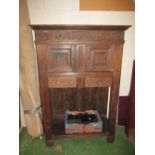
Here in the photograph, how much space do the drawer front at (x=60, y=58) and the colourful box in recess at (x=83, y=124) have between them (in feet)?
2.63

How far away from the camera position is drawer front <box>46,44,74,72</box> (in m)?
1.61

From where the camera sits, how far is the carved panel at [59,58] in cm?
161

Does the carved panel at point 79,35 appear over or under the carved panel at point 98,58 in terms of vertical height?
over

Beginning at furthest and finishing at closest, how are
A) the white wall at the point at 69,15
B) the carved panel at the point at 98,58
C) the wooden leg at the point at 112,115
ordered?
the white wall at the point at 69,15 → the wooden leg at the point at 112,115 → the carved panel at the point at 98,58

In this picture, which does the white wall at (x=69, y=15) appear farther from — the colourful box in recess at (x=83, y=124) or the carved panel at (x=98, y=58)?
the colourful box in recess at (x=83, y=124)

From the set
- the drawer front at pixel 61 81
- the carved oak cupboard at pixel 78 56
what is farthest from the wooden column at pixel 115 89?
the drawer front at pixel 61 81

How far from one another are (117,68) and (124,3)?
1.02 m

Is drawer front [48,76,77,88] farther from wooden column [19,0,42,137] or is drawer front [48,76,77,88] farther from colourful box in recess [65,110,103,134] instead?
colourful box in recess [65,110,103,134]

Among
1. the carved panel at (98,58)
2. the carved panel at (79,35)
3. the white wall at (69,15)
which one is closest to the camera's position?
the carved panel at (79,35)

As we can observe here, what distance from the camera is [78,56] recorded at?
165 cm

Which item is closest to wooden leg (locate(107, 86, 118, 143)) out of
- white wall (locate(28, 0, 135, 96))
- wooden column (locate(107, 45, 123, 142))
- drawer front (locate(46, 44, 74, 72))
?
wooden column (locate(107, 45, 123, 142))

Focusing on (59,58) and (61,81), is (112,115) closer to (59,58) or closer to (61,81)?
(61,81)
